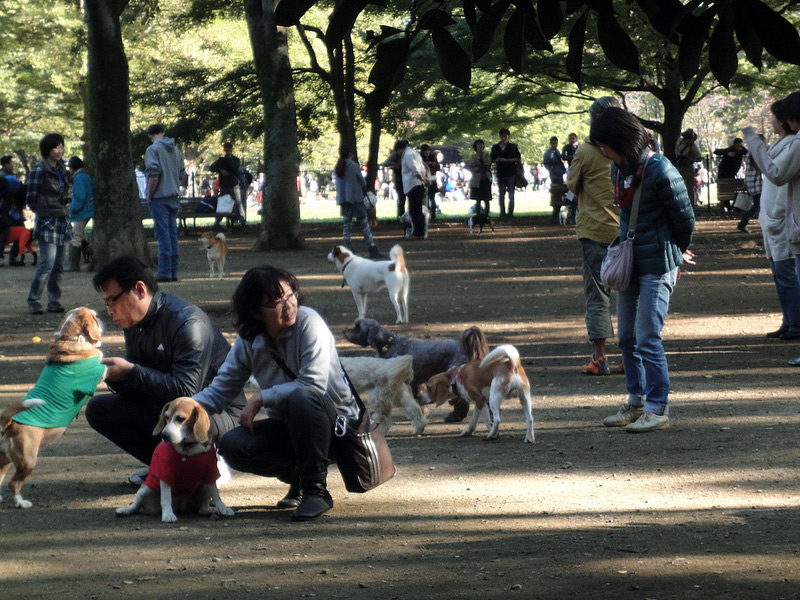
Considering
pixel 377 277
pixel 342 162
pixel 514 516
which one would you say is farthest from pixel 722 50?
pixel 342 162

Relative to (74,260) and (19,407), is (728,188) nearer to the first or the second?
(74,260)

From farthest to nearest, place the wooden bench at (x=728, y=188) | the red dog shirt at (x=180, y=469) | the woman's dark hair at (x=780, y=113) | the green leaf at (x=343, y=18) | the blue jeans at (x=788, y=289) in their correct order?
the wooden bench at (x=728, y=188) < the blue jeans at (x=788, y=289) < the woman's dark hair at (x=780, y=113) < the red dog shirt at (x=180, y=469) < the green leaf at (x=343, y=18)

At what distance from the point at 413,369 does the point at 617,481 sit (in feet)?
7.36

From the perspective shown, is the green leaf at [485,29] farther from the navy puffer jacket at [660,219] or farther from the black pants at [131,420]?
the navy puffer jacket at [660,219]

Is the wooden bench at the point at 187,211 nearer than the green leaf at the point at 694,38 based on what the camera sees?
No

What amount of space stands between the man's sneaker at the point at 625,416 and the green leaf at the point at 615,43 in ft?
14.3

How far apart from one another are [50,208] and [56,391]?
817cm

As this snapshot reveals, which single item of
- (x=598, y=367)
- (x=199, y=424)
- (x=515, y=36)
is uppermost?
(x=515, y=36)

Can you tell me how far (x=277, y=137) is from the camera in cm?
2152

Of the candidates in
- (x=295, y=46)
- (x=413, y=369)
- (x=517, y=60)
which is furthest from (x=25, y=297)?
(x=295, y=46)

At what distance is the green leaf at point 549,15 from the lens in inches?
130

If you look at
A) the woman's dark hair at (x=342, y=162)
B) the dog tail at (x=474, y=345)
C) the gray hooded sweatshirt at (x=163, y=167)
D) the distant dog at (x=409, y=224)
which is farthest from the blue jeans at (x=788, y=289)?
the distant dog at (x=409, y=224)

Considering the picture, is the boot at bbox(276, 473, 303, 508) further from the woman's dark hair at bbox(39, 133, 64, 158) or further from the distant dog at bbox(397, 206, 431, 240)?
the distant dog at bbox(397, 206, 431, 240)

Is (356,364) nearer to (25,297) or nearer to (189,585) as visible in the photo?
(189,585)
